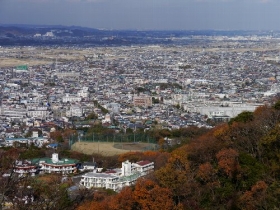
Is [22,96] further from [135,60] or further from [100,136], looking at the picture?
[135,60]

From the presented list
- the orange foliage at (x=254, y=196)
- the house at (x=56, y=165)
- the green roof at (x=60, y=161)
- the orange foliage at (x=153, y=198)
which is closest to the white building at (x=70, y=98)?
the green roof at (x=60, y=161)

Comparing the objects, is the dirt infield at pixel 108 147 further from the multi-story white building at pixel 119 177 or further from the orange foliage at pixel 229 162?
the orange foliage at pixel 229 162

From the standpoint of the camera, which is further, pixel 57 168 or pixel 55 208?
pixel 57 168

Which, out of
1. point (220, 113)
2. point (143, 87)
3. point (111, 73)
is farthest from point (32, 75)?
point (220, 113)

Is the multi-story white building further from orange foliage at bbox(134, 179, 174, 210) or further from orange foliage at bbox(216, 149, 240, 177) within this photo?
orange foliage at bbox(134, 179, 174, 210)

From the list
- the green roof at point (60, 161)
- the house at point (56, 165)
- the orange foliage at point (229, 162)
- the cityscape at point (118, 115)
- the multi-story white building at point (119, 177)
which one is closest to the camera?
the orange foliage at point (229, 162)
